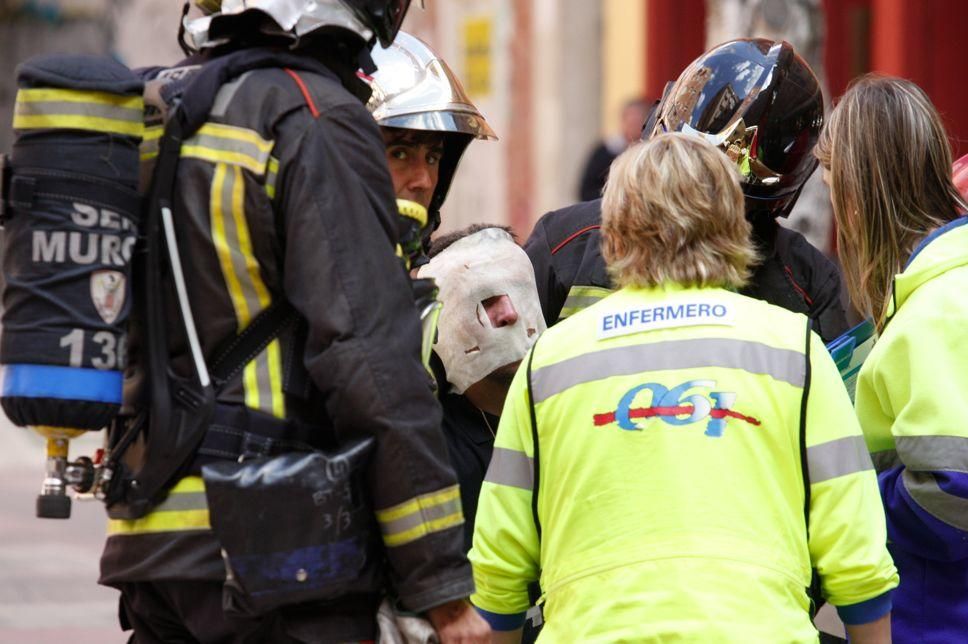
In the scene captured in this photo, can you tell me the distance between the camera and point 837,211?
12.1ft

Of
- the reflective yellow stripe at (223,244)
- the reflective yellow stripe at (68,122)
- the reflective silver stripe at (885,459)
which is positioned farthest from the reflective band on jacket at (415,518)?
the reflective silver stripe at (885,459)

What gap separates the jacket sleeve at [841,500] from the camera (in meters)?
2.92

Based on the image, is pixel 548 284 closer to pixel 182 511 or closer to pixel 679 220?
pixel 679 220

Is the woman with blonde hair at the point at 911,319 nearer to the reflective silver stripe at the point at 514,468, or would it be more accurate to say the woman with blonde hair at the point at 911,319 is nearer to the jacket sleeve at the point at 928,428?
the jacket sleeve at the point at 928,428

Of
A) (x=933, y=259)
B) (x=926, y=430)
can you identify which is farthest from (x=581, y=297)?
(x=926, y=430)

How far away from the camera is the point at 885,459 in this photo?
3486 millimetres

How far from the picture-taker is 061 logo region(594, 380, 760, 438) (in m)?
2.91

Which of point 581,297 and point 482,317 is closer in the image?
point 482,317

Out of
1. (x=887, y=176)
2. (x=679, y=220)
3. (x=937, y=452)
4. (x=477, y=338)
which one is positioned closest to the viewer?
(x=679, y=220)

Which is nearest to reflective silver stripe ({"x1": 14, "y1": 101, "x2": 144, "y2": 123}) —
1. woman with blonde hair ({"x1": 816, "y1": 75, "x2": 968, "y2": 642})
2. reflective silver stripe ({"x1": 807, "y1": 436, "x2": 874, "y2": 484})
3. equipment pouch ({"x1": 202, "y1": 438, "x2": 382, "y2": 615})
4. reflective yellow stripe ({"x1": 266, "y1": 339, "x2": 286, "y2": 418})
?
reflective yellow stripe ({"x1": 266, "y1": 339, "x2": 286, "y2": 418})

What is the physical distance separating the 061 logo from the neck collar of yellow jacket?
658mm

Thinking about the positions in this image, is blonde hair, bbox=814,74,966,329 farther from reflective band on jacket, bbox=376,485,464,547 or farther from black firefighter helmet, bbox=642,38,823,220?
reflective band on jacket, bbox=376,485,464,547

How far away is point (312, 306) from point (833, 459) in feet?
3.11

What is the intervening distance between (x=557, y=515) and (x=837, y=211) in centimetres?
109
